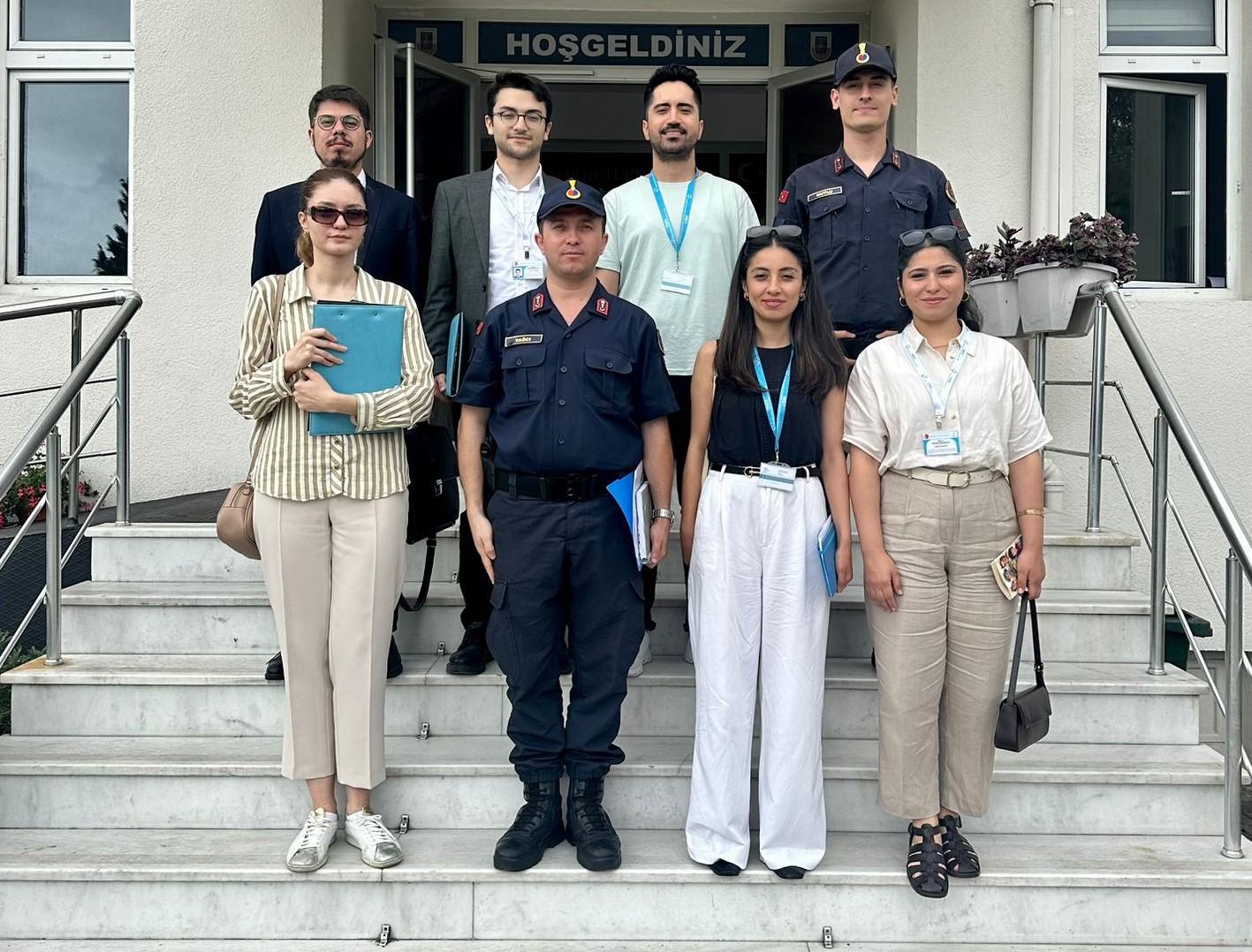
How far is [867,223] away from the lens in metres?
3.52

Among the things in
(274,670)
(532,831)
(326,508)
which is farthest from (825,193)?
(274,670)

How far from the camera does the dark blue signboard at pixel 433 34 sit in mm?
6887

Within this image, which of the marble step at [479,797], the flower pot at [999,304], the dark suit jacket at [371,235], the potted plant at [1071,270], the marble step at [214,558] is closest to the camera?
the marble step at [479,797]

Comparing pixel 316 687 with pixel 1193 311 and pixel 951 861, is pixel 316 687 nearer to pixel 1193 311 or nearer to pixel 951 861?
pixel 951 861

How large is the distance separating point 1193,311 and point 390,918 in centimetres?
521

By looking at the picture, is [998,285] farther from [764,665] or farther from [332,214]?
[332,214]

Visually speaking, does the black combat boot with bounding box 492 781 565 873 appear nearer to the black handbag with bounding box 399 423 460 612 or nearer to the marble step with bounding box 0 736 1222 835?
the marble step with bounding box 0 736 1222 835

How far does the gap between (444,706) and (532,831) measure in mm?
720

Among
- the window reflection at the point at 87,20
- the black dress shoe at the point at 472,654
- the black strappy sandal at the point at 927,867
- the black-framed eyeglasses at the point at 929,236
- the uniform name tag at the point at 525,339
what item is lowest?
the black strappy sandal at the point at 927,867

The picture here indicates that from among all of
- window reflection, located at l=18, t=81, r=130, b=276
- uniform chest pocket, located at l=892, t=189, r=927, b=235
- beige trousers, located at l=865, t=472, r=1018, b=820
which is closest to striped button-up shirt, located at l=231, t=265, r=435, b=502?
beige trousers, located at l=865, t=472, r=1018, b=820

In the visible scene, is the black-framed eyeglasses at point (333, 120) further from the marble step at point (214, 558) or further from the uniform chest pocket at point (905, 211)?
the uniform chest pocket at point (905, 211)

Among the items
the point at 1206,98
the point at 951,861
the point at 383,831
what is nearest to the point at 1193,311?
the point at 1206,98

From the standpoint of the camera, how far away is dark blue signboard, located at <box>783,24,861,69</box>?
6.93 metres

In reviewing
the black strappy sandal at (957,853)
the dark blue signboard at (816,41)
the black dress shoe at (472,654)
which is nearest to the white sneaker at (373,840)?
the black dress shoe at (472,654)
